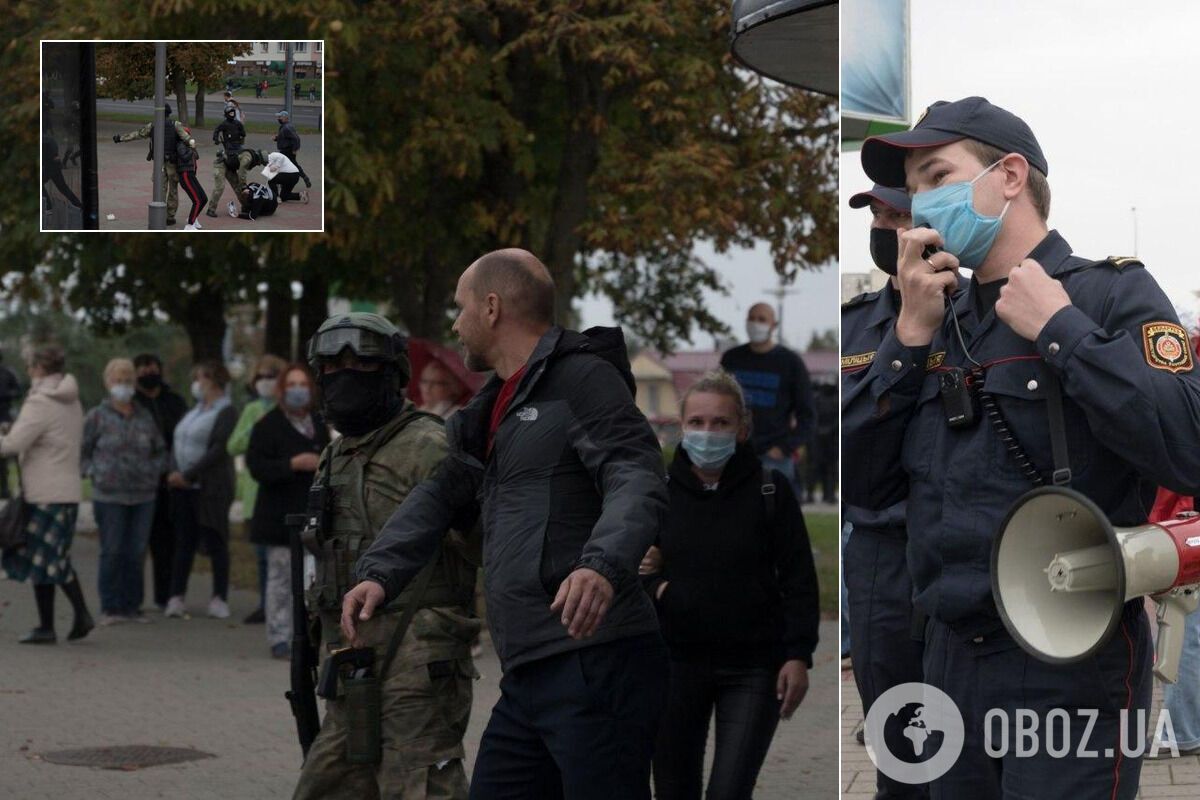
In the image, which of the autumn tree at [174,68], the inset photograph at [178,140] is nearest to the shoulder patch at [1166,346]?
→ the inset photograph at [178,140]

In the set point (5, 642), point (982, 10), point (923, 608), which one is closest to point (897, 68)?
point (982, 10)

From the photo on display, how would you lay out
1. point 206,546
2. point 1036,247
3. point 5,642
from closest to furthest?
point 1036,247 < point 5,642 < point 206,546

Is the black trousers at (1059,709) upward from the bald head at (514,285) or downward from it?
downward

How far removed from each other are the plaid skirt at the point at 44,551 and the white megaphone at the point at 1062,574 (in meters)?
9.54

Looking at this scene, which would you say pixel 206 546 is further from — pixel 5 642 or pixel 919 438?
pixel 919 438

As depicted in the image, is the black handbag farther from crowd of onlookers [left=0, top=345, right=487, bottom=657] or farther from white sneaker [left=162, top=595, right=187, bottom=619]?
white sneaker [left=162, top=595, right=187, bottom=619]

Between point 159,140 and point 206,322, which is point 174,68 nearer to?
point 159,140

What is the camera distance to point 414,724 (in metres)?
5.05

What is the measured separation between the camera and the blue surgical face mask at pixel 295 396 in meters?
11.6

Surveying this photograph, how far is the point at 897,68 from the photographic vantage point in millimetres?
4148

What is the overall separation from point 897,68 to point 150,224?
9.06ft

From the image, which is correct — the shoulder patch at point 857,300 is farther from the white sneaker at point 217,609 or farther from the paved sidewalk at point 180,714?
the white sneaker at point 217,609

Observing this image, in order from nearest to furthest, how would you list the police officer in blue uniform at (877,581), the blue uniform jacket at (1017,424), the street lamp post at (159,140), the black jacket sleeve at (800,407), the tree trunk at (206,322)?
1. the blue uniform jacket at (1017,424)
2. the police officer in blue uniform at (877,581)
3. the street lamp post at (159,140)
4. the black jacket sleeve at (800,407)
5. the tree trunk at (206,322)

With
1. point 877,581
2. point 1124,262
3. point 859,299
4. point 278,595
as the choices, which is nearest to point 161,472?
point 278,595
